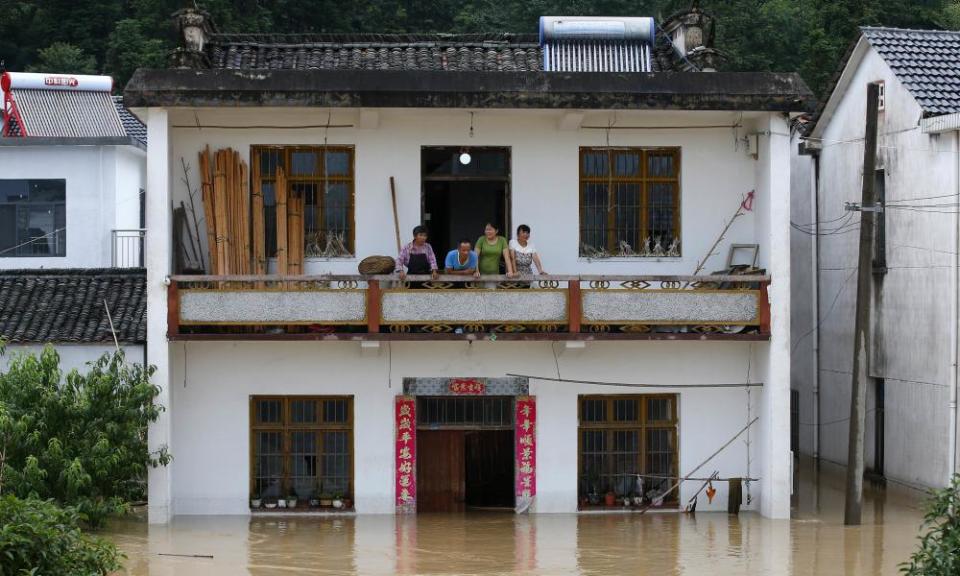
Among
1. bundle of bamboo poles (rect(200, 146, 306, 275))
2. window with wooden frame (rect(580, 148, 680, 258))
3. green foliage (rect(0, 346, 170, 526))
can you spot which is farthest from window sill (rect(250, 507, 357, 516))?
window with wooden frame (rect(580, 148, 680, 258))

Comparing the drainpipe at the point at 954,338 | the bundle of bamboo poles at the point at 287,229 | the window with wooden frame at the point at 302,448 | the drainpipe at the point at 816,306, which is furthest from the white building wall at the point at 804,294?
the bundle of bamboo poles at the point at 287,229

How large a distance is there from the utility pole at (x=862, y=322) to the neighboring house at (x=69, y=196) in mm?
10395

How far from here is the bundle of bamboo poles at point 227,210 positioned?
21188 mm

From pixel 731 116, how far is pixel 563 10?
25.9 meters

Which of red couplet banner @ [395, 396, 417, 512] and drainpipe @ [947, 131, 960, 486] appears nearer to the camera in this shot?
red couplet banner @ [395, 396, 417, 512]

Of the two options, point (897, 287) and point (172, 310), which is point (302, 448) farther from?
point (897, 287)

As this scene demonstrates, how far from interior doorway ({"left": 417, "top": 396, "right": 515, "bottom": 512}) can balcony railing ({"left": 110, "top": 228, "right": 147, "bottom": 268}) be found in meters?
10.5

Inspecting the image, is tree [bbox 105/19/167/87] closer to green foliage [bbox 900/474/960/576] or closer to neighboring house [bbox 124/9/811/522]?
neighboring house [bbox 124/9/811/522]

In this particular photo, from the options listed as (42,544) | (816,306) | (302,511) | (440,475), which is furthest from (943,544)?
(816,306)

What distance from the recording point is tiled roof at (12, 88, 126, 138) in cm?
3144

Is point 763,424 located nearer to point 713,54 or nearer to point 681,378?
point 681,378

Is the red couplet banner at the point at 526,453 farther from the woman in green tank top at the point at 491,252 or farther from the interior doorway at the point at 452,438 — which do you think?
the woman in green tank top at the point at 491,252

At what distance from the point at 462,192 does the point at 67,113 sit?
12.5 metres

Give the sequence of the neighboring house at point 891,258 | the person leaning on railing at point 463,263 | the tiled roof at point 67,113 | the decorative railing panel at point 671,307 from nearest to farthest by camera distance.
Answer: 1. the decorative railing panel at point 671,307
2. the person leaning on railing at point 463,263
3. the neighboring house at point 891,258
4. the tiled roof at point 67,113
